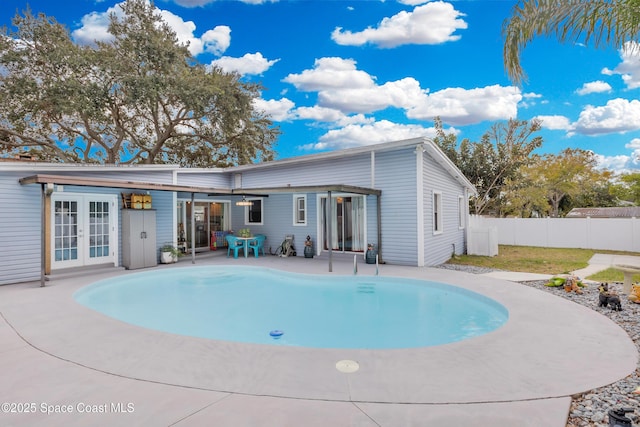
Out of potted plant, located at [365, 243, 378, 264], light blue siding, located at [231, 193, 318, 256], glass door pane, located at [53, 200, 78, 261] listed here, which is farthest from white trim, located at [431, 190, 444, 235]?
glass door pane, located at [53, 200, 78, 261]

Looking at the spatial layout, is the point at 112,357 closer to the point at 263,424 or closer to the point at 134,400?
the point at 134,400

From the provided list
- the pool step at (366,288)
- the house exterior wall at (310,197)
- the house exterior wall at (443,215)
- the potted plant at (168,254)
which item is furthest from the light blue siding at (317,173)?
the potted plant at (168,254)

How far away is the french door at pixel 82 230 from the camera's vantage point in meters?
8.49

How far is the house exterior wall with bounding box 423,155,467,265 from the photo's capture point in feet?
31.4

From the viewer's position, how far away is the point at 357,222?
10.6m

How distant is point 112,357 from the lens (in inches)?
136

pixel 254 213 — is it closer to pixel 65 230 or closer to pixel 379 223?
pixel 379 223

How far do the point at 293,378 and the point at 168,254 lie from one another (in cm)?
869

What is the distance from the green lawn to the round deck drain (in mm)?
7502

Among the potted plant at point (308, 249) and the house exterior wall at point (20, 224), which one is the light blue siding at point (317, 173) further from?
the house exterior wall at point (20, 224)

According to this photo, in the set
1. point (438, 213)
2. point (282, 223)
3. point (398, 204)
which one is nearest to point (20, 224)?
point (282, 223)

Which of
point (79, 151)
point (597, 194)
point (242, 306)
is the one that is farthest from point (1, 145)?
point (597, 194)

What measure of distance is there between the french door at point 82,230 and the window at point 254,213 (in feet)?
15.8

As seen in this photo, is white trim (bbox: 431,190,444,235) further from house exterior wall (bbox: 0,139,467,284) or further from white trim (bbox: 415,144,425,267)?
white trim (bbox: 415,144,425,267)
